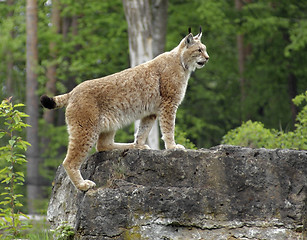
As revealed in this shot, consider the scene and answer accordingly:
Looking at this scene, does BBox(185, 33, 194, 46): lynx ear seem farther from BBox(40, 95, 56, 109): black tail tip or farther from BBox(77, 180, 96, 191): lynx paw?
BBox(77, 180, 96, 191): lynx paw

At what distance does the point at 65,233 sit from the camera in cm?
614

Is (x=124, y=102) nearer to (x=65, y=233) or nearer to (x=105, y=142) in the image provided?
(x=105, y=142)

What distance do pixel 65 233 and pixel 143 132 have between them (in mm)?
1704

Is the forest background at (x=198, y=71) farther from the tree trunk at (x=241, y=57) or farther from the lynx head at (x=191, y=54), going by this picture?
the lynx head at (x=191, y=54)

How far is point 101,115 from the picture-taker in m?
6.34

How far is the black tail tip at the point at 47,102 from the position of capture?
→ 248 inches

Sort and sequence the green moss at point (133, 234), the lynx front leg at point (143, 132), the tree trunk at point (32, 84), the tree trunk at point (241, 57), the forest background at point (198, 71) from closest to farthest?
the green moss at point (133, 234) < the lynx front leg at point (143, 132) < the tree trunk at point (32, 84) < the forest background at point (198, 71) < the tree trunk at point (241, 57)

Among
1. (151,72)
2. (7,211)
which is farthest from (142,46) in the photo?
(7,211)

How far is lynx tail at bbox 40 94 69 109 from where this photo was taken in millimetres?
6304

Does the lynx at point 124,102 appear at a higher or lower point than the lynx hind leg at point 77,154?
higher

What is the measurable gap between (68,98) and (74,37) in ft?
41.9

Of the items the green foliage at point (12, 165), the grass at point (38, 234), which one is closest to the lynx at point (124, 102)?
the green foliage at point (12, 165)

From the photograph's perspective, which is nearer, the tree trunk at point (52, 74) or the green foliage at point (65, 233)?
the green foliage at point (65, 233)

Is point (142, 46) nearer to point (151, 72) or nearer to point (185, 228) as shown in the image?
point (151, 72)
